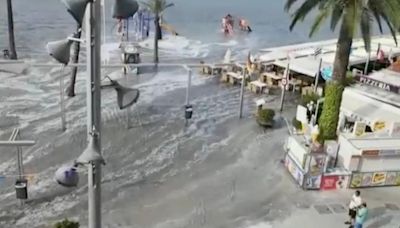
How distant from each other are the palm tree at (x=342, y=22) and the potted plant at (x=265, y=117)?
3116mm

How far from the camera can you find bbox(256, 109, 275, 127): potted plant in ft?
68.0

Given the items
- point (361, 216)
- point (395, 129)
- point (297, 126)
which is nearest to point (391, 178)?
point (395, 129)

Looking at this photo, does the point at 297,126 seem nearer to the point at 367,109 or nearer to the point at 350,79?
the point at 367,109

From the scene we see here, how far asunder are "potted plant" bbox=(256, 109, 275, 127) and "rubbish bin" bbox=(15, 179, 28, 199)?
389 inches

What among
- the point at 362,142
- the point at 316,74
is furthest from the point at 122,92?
the point at 316,74

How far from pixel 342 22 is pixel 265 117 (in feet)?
17.3

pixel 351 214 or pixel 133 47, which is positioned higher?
pixel 133 47

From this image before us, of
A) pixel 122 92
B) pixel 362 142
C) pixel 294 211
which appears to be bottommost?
pixel 294 211

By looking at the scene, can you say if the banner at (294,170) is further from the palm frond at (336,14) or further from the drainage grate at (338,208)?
the palm frond at (336,14)

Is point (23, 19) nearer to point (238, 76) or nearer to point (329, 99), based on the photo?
point (238, 76)

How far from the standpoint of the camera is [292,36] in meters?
40.5

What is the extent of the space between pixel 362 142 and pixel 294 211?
3375 millimetres

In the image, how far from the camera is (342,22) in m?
17.0

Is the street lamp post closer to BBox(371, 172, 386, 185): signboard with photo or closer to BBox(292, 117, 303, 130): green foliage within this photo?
BBox(371, 172, 386, 185): signboard with photo
